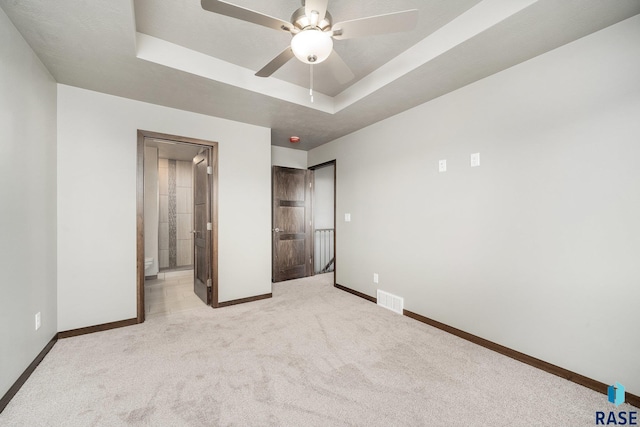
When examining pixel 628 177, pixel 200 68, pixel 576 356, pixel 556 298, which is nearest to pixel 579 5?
pixel 628 177

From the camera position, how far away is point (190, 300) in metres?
3.60

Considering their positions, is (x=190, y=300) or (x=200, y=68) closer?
(x=200, y=68)

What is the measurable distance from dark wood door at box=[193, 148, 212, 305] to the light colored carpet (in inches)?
31.4

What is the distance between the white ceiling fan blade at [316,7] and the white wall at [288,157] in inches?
130

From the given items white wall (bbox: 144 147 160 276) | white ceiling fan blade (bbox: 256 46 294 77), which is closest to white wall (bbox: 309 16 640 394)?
white ceiling fan blade (bbox: 256 46 294 77)

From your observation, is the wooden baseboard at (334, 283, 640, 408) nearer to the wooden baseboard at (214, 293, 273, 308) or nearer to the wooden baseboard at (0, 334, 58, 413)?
the wooden baseboard at (214, 293, 273, 308)

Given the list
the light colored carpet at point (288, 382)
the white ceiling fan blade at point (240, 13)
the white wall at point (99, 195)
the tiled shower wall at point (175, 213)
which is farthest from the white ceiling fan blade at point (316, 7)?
the tiled shower wall at point (175, 213)

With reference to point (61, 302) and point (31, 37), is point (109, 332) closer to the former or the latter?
point (61, 302)

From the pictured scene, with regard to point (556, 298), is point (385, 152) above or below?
above

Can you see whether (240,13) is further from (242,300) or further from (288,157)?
(288,157)

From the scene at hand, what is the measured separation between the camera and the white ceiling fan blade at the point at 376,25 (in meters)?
1.41

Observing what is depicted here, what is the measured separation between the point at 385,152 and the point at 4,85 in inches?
133

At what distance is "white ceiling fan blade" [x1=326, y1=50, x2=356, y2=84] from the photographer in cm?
176

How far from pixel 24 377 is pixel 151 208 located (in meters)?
3.49
